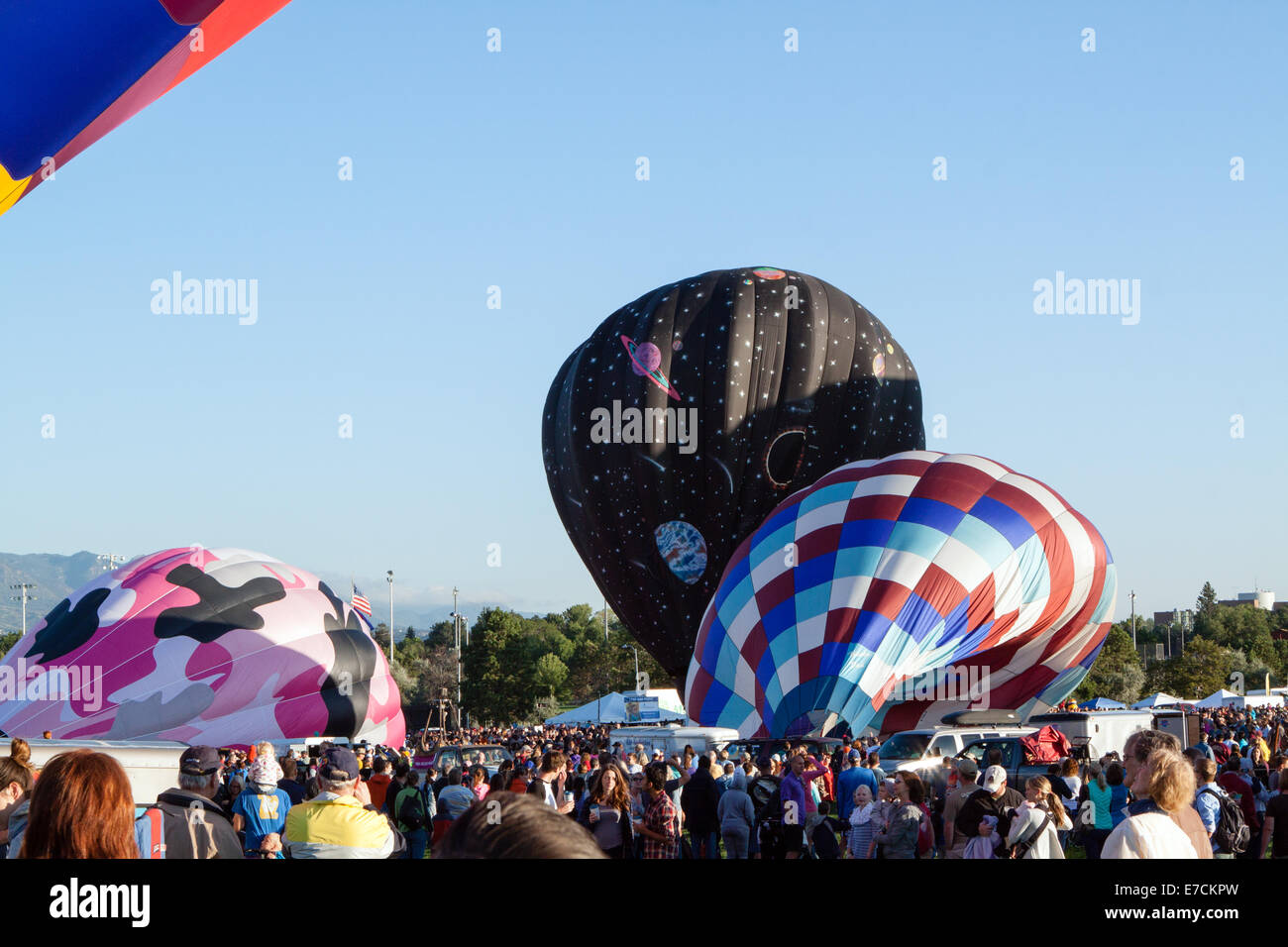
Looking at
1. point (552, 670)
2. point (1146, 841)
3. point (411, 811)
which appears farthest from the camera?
point (552, 670)

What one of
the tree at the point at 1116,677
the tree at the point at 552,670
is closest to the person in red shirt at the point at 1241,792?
the tree at the point at 1116,677

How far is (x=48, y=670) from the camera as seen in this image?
2452 cm

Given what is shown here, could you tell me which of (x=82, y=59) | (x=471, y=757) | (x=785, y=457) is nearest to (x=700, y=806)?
(x=82, y=59)

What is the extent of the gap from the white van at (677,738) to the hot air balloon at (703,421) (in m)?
5.97

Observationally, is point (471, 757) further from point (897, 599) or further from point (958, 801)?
point (958, 801)

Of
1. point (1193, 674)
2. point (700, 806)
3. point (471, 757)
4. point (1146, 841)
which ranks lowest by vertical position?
point (1193, 674)

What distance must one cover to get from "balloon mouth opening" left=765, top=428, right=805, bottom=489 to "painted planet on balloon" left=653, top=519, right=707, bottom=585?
193cm

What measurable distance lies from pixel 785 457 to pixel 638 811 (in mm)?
14508

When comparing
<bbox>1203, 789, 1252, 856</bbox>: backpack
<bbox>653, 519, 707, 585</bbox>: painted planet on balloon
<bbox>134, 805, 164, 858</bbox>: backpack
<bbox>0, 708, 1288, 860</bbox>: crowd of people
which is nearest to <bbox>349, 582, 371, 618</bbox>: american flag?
<bbox>653, 519, 707, 585</bbox>: painted planet on balloon

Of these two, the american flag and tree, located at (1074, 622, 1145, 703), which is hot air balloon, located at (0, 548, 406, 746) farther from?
tree, located at (1074, 622, 1145, 703)

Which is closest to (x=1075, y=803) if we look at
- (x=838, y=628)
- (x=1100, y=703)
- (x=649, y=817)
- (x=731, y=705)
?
(x=649, y=817)

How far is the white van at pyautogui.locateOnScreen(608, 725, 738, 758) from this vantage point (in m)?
20.7

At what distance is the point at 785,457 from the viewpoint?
90.4 ft

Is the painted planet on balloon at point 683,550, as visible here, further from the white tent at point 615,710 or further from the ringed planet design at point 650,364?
the white tent at point 615,710
